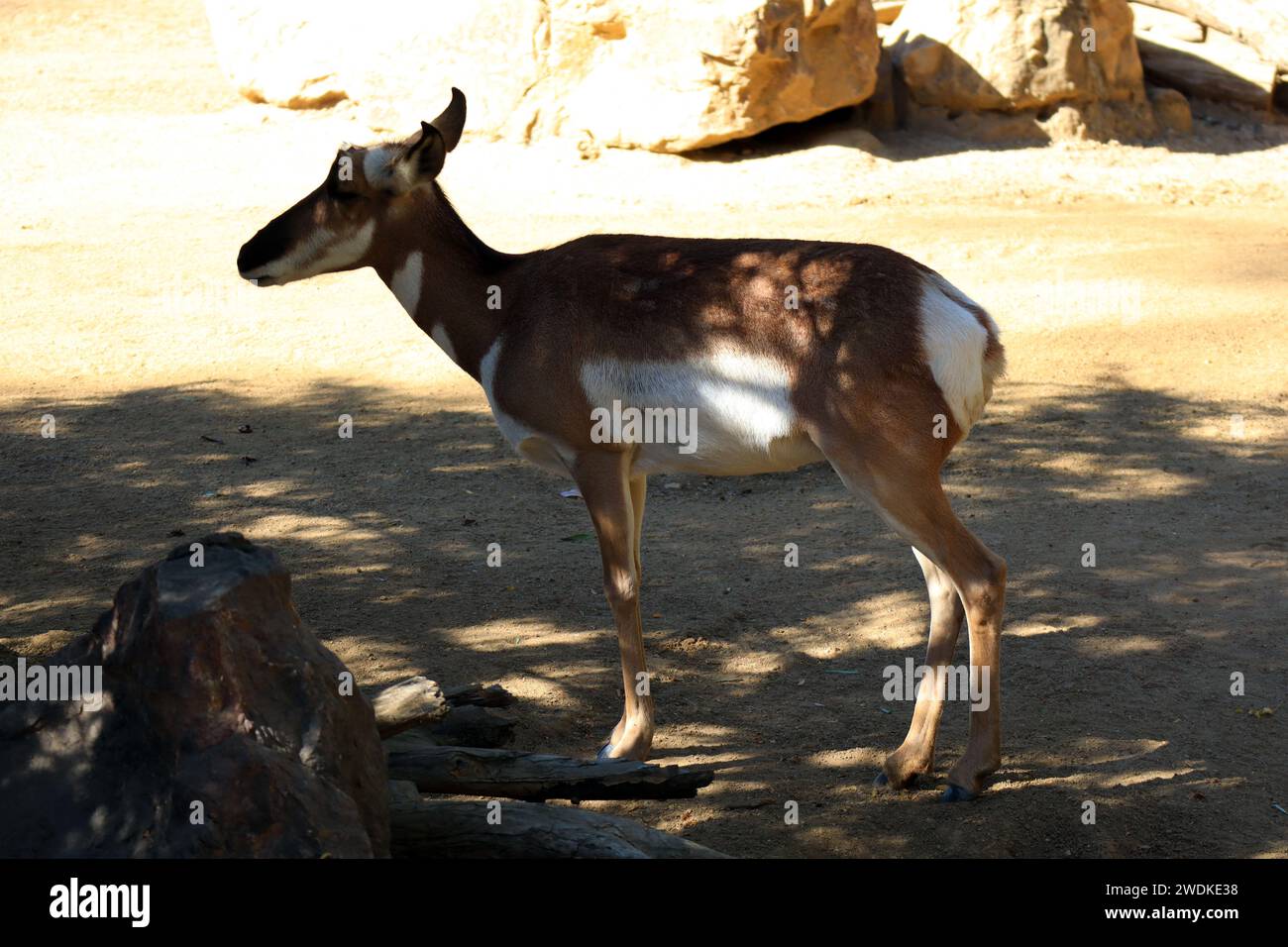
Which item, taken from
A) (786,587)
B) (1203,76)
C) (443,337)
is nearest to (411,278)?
(443,337)

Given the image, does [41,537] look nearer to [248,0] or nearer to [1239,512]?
[1239,512]

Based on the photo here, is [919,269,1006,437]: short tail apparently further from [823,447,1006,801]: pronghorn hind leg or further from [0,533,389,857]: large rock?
[0,533,389,857]: large rock

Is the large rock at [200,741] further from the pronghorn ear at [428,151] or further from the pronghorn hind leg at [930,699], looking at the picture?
the pronghorn ear at [428,151]

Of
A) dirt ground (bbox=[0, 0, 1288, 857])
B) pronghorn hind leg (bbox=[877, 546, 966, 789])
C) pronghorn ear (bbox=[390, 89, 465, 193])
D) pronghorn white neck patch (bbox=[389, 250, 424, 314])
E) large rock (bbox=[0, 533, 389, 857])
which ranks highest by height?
pronghorn ear (bbox=[390, 89, 465, 193])

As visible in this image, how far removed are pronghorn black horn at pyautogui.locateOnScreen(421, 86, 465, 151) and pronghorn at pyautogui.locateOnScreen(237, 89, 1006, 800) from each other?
0.02m

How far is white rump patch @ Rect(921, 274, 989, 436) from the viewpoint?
4887 mm

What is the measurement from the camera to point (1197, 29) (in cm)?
1948

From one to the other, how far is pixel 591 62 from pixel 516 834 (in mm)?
13813

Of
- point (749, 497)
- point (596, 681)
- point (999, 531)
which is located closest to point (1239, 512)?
point (999, 531)

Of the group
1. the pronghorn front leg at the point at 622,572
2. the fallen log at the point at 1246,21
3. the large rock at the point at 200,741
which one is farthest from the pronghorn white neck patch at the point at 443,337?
the fallen log at the point at 1246,21

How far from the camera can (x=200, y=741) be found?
3422mm

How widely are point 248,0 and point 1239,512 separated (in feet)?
48.3

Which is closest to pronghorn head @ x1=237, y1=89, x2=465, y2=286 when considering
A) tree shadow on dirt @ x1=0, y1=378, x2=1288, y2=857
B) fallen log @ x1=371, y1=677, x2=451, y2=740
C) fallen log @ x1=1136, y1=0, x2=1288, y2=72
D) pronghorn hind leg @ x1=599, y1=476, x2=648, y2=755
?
pronghorn hind leg @ x1=599, y1=476, x2=648, y2=755

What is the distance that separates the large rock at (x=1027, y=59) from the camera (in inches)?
661
